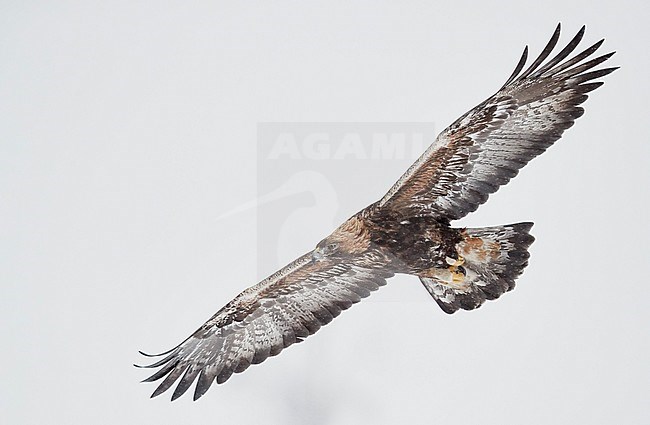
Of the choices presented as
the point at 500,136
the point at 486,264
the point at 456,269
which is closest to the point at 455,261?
the point at 456,269

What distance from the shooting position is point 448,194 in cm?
549

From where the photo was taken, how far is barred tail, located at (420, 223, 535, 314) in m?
5.57

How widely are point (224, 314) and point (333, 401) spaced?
3.39m

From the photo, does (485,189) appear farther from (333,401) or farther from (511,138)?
(333,401)

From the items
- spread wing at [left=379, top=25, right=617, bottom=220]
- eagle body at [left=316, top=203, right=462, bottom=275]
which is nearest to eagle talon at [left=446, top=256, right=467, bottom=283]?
eagle body at [left=316, top=203, right=462, bottom=275]

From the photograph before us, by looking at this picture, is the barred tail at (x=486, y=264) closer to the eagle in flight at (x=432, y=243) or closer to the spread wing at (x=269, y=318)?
the eagle in flight at (x=432, y=243)

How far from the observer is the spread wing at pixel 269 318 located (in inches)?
224

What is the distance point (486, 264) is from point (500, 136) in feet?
3.29

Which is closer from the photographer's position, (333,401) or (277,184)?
(333,401)

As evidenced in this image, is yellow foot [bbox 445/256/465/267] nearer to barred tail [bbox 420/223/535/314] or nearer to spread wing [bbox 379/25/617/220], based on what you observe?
barred tail [bbox 420/223/535/314]

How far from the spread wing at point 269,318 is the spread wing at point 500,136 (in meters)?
0.70

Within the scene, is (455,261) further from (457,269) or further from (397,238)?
(397,238)

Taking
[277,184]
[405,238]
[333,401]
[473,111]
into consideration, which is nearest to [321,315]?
[405,238]

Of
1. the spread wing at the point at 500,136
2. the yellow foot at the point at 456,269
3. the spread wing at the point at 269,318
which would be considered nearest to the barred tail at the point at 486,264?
the yellow foot at the point at 456,269
